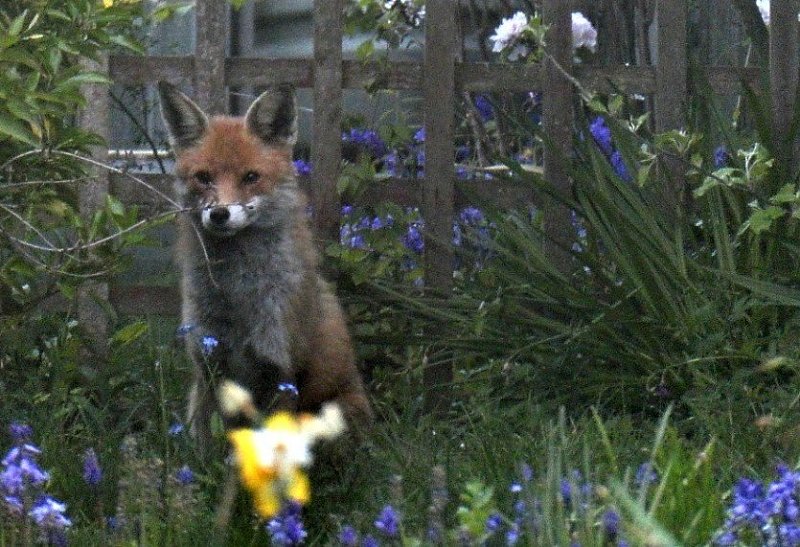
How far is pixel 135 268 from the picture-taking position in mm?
8617

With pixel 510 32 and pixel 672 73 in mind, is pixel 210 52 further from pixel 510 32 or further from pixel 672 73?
pixel 672 73

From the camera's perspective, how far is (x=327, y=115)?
18.7 feet

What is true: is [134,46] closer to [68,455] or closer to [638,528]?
[68,455]

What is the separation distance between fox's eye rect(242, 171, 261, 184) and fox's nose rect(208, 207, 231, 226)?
232 millimetres

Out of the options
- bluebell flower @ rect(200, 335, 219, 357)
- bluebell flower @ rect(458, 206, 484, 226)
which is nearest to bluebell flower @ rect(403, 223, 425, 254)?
bluebell flower @ rect(458, 206, 484, 226)

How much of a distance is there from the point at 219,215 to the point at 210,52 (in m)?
1.03

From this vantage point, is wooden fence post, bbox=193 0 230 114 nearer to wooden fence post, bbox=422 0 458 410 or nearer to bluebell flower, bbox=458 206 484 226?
wooden fence post, bbox=422 0 458 410

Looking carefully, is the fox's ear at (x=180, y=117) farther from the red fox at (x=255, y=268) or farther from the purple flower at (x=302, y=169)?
the purple flower at (x=302, y=169)

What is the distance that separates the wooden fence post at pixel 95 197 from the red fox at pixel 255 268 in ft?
1.86

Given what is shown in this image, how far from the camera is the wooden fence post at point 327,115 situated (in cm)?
568

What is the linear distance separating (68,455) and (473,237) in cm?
229

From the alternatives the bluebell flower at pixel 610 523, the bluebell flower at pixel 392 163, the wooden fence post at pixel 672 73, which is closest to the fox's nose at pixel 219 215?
the bluebell flower at pixel 392 163

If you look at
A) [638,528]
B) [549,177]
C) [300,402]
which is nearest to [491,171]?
[549,177]

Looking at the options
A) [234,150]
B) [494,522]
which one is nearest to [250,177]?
[234,150]
